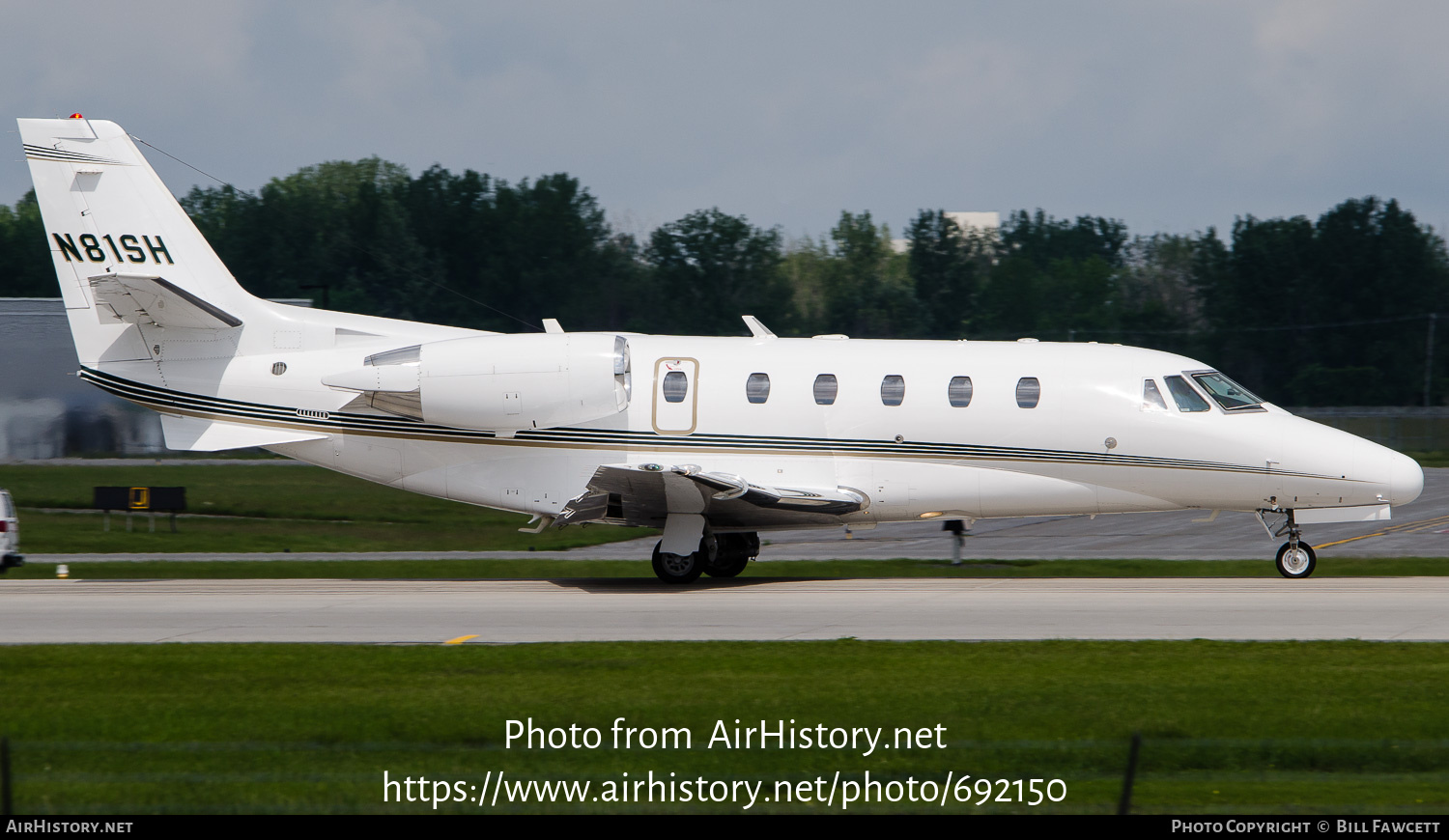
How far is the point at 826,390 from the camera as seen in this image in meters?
19.2

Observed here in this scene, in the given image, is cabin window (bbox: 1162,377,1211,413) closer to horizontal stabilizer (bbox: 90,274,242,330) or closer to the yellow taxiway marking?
the yellow taxiway marking

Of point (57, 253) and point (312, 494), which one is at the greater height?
point (57, 253)

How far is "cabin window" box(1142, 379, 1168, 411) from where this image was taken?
19.1m

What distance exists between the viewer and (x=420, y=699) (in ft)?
36.3

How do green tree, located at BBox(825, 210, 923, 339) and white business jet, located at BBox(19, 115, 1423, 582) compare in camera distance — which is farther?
green tree, located at BBox(825, 210, 923, 339)

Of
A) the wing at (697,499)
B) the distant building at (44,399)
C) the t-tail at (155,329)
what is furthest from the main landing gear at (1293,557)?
the distant building at (44,399)

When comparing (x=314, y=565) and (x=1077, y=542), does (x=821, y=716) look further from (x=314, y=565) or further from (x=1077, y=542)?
(x=1077, y=542)

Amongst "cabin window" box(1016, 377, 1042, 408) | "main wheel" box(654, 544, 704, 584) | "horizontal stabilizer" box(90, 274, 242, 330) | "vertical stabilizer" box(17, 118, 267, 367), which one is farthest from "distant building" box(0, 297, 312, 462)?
"cabin window" box(1016, 377, 1042, 408)

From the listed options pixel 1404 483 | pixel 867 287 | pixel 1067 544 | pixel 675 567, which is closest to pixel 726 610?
pixel 675 567

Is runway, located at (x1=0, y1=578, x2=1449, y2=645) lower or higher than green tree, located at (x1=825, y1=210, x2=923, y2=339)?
lower

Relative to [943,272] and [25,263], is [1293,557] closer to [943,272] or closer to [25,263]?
[943,272]

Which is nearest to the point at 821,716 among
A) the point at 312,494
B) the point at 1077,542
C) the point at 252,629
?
the point at 252,629

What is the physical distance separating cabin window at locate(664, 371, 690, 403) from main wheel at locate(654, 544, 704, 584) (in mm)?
2169

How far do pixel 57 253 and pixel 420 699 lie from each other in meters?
12.4
